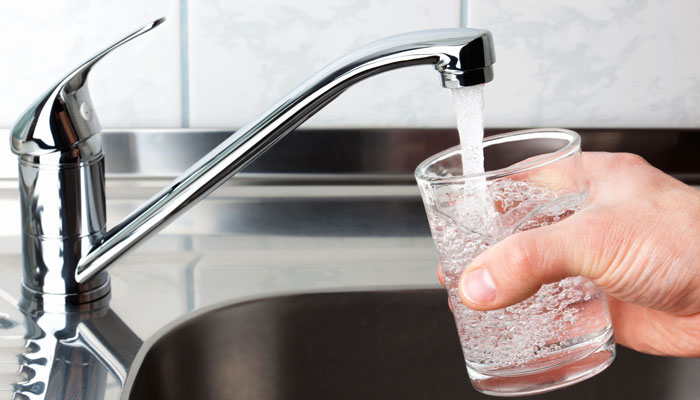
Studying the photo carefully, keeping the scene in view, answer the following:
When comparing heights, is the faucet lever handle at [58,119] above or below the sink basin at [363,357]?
above

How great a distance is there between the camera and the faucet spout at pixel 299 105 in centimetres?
41

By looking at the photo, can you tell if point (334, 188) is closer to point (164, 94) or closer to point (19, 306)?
point (164, 94)

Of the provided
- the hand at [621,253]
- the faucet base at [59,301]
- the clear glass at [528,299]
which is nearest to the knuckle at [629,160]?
the hand at [621,253]

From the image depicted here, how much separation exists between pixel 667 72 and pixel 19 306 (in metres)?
0.69

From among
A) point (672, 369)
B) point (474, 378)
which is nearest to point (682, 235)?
point (474, 378)

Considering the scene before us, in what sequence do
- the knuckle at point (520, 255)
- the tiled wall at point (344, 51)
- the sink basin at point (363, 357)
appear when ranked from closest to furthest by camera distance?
1. the knuckle at point (520, 255)
2. the sink basin at point (363, 357)
3. the tiled wall at point (344, 51)

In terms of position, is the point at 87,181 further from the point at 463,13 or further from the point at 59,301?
the point at 463,13

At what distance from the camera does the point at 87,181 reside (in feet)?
1.81

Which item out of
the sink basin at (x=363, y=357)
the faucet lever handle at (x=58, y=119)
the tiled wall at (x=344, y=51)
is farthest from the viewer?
the tiled wall at (x=344, y=51)

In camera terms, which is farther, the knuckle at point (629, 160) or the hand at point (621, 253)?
the knuckle at point (629, 160)

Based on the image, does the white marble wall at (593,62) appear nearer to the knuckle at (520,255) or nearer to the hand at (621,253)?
the hand at (621,253)

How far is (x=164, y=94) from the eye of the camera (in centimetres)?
78

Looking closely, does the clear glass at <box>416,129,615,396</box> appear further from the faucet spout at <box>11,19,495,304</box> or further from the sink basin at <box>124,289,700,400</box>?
the sink basin at <box>124,289,700,400</box>

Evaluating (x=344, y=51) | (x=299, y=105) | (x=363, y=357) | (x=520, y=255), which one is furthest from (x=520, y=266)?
(x=344, y=51)
